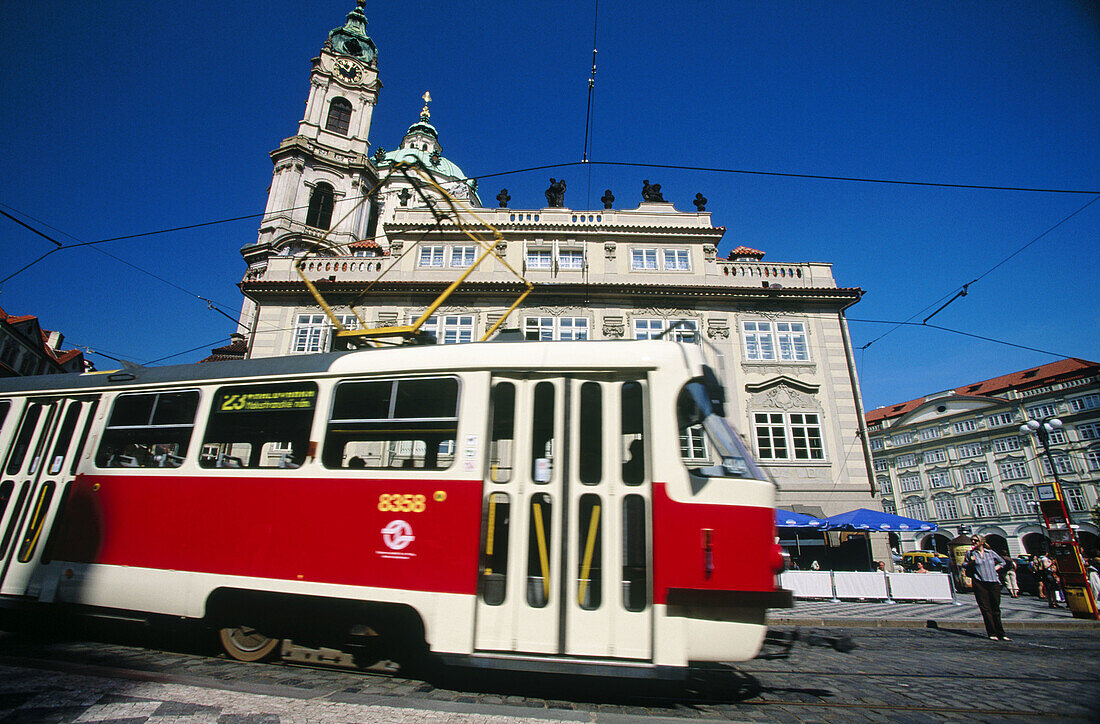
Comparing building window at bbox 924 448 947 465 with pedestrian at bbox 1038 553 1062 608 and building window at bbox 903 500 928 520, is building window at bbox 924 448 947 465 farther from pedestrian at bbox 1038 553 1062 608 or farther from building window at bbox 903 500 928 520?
pedestrian at bbox 1038 553 1062 608

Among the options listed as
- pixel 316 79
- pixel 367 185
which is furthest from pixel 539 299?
pixel 316 79

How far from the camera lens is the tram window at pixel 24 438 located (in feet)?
19.6

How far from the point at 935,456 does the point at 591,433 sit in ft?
229

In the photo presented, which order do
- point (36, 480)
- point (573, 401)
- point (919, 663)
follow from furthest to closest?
point (919, 663)
point (36, 480)
point (573, 401)

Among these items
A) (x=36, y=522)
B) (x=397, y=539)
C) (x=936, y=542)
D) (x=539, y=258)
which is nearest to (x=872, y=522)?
(x=539, y=258)

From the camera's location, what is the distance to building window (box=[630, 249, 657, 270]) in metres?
21.5

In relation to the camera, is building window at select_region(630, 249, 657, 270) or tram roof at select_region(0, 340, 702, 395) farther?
building window at select_region(630, 249, 657, 270)

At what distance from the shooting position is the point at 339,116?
4400cm

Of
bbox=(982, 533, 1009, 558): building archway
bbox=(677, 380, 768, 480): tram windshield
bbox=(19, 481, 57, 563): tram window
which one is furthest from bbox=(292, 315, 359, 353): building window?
bbox=(982, 533, 1009, 558): building archway

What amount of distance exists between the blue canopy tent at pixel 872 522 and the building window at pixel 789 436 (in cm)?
317

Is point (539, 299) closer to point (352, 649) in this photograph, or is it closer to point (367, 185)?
point (352, 649)

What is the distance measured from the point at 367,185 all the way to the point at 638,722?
45.7 m

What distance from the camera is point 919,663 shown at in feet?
20.6

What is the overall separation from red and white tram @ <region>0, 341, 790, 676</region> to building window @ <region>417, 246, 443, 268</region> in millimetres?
16802
